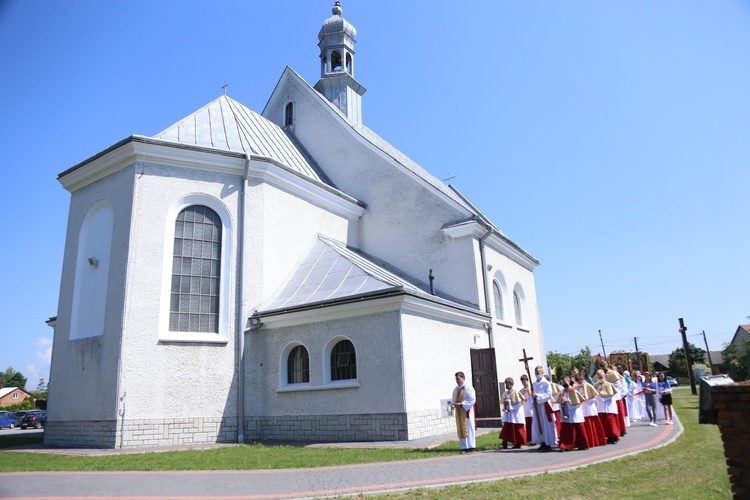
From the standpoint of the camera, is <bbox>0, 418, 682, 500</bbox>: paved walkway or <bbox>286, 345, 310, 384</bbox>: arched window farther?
<bbox>286, 345, 310, 384</bbox>: arched window

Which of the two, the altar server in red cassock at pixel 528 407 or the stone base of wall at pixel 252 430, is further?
the stone base of wall at pixel 252 430

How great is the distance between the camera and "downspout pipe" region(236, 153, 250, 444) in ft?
44.4

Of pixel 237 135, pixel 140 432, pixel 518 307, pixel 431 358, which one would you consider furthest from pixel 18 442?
pixel 518 307

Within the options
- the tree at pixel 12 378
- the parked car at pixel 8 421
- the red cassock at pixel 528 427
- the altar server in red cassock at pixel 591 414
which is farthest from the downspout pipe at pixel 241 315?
the tree at pixel 12 378

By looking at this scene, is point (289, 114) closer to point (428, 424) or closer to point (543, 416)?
point (428, 424)

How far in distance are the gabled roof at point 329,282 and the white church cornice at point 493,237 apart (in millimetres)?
2499

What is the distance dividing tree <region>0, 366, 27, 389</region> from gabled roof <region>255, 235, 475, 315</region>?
92.5 m

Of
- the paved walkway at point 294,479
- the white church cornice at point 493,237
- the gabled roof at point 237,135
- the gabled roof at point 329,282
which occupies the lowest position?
the paved walkway at point 294,479

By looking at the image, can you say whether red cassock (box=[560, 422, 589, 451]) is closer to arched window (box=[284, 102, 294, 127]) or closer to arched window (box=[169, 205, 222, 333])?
arched window (box=[169, 205, 222, 333])

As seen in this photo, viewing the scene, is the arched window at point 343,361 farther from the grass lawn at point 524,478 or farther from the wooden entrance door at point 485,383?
the wooden entrance door at point 485,383

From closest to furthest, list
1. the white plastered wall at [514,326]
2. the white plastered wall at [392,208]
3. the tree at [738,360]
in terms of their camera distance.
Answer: the white plastered wall at [392,208], the white plastered wall at [514,326], the tree at [738,360]

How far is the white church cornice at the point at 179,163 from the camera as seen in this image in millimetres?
14008

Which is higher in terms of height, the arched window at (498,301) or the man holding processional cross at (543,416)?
the arched window at (498,301)

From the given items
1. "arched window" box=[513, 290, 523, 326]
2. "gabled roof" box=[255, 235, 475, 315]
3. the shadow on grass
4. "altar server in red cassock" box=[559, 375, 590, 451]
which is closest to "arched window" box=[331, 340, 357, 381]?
"gabled roof" box=[255, 235, 475, 315]
